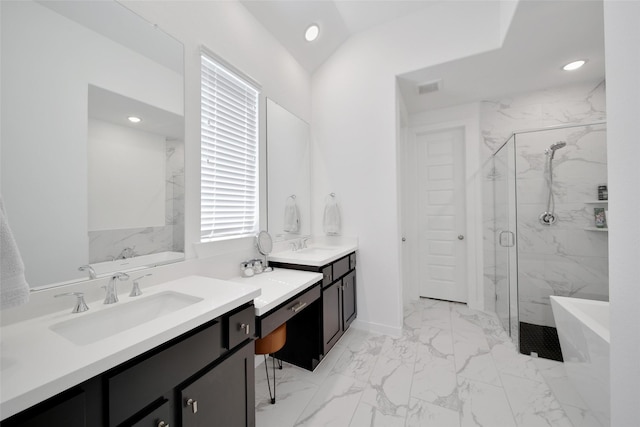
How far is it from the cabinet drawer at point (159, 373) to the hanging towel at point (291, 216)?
1.44 m

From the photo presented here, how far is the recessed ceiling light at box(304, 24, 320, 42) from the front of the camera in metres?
2.36

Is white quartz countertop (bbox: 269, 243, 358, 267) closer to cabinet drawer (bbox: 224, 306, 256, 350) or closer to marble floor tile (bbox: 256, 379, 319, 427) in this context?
cabinet drawer (bbox: 224, 306, 256, 350)

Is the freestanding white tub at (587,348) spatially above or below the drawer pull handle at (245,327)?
below

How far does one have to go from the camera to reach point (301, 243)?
253 centimetres

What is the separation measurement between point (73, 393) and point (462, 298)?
356cm

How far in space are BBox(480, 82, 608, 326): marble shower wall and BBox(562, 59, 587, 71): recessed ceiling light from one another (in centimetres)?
35

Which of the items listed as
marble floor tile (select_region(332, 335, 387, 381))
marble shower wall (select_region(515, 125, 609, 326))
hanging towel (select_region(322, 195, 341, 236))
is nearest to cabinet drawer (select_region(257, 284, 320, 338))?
marble floor tile (select_region(332, 335, 387, 381))

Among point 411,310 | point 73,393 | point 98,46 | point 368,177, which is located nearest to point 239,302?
point 73,393

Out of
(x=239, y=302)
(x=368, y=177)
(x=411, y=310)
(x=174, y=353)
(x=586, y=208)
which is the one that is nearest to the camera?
(x=174, y=353)

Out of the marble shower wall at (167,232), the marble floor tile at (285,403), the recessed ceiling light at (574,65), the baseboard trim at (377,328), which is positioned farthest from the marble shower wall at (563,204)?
the marble shower wall at (167,232)

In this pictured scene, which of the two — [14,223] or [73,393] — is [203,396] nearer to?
[73,393]

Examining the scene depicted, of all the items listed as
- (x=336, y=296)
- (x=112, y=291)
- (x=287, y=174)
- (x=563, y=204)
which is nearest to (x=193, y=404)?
(x=112, y=291)

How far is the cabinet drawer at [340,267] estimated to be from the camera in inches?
82.6

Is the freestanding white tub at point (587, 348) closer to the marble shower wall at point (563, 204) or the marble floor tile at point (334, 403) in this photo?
the marble shower wall at point (563, 204)
